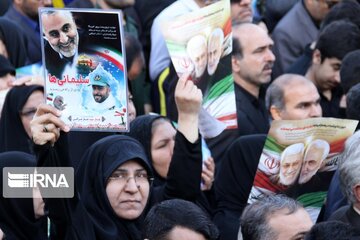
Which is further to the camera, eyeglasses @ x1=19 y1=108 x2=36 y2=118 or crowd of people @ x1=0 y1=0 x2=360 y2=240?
eyeglasses @ x1=19 y1=108 x2=36 y2=118

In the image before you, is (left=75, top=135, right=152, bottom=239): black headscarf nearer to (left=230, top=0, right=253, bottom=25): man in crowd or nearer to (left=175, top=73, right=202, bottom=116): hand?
(left=175, top=73, right=202, bottom=116): hand

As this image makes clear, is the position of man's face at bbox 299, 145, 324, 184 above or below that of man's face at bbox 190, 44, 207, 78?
below

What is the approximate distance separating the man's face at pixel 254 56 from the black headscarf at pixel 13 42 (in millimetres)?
1561

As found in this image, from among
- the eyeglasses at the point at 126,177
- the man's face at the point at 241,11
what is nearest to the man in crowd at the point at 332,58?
the man's face at the point at 241,11

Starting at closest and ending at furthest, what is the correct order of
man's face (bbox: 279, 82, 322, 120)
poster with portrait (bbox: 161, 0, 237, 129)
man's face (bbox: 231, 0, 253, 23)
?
poster with portrait (bbox: 161, 0, 237, 129) → man's face (bbox: 279, 82, 322, 120) → man's face (bbox: 231, 0, 253, 23)

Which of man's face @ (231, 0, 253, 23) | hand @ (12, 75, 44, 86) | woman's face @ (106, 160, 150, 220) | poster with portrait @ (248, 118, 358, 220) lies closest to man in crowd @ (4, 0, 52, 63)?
man's face @ (231, 0, 253, 23)

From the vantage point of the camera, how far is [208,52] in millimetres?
7102

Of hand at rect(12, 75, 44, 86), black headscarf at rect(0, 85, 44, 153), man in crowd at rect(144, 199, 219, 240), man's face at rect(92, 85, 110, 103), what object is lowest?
man in crowd at rect(144, 199, 219, 240)

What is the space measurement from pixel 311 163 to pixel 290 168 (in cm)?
12

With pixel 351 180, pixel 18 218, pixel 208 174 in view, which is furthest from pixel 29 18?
pixel 351 180

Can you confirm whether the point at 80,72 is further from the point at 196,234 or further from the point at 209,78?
the point at 209,78

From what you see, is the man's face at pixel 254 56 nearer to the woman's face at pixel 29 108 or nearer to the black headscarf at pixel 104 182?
Result: the woman's face at pixel 29 108

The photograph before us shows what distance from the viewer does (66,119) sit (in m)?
5.71

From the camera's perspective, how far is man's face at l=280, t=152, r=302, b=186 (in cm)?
638
